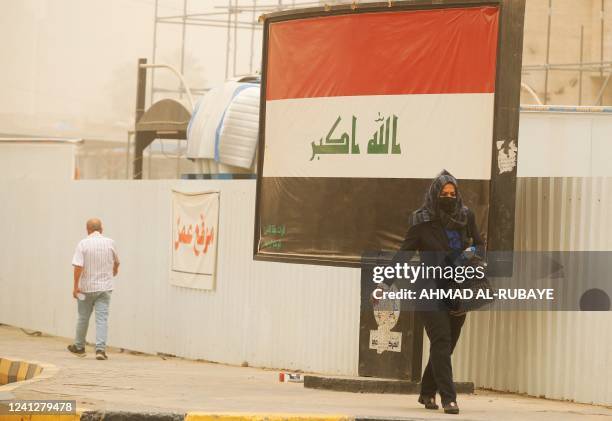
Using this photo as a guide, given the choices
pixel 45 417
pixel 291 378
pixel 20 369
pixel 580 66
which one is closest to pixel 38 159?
pixel 20 369

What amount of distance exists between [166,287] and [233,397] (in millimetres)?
6236

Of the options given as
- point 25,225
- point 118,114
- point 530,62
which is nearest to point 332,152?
point 25,225

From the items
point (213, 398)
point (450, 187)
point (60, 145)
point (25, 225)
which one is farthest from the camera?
point (60, 145)

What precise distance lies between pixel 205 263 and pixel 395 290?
4892 mm

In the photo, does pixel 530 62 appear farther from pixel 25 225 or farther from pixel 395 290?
pixel 395 290

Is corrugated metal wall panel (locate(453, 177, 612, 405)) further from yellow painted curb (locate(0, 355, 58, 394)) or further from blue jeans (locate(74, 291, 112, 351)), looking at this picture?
blue jeans (locate(74, 291, 112, 351))

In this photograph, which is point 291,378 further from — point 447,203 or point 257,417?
point 257,417

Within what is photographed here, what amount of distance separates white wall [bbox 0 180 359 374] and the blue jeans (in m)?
1.15

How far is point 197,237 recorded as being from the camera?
1542cm

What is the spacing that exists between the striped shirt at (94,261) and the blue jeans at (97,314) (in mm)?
118

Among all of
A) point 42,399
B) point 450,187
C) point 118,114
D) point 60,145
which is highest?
point 118,114

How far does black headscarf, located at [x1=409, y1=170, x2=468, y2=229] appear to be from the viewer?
30.2 feet

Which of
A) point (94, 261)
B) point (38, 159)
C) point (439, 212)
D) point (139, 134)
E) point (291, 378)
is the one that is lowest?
point (291, 378)

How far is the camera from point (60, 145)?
21641mm
